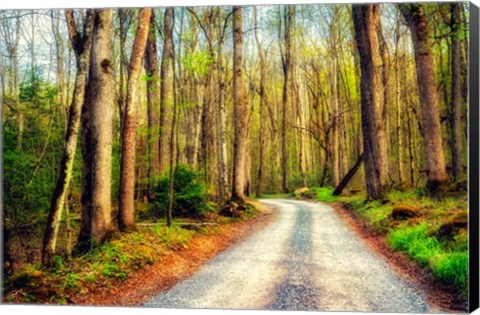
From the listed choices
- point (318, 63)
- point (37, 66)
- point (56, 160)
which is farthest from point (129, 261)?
point (318, 63)

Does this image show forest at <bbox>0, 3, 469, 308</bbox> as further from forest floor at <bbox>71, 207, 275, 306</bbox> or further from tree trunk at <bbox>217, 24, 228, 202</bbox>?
forest floor at <bbox>71, 207, 275, 306</bbox>

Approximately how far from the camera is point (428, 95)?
665 cm

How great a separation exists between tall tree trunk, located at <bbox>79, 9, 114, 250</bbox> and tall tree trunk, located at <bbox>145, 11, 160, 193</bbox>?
0.61 meters

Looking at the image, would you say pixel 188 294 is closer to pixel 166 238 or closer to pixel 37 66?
pixel 166 238

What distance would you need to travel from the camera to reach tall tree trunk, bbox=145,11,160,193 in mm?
7301

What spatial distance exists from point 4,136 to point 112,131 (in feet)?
4.80

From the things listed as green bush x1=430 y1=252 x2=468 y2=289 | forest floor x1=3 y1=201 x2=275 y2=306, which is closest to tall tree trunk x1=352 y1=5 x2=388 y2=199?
green bush x1=430 y1=252 x2=468 y2=289

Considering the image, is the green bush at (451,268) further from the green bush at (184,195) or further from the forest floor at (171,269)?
the green bush at (184,195)

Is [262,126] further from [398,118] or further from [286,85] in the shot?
[398,118]

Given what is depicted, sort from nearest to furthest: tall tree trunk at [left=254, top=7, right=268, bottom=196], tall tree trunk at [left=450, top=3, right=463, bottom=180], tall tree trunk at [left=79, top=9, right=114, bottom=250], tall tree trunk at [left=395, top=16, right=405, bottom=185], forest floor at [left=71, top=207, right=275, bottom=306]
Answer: tall tree trunk at [left=450, top=3, right=463, bottom=180] < forest floor at [left=71, top=207, right=275, bottom=306] < tall tree trunk at [left=395, top=16, right=405, bottom=185] < tall tree trunk at [left=79, top=9, right=114, bottom=250] < tall tree trunk at [left=254, top=7, right=268, bottom=196]

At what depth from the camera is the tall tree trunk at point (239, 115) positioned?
274 inches

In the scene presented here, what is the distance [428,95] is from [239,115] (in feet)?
9.72

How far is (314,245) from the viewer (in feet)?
21.2

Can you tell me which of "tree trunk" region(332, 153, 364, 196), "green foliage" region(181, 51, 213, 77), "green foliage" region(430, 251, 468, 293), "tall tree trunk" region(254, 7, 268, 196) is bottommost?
"green foliage" region(430, 251, 468, 293)
